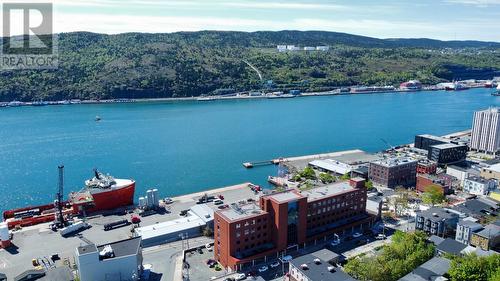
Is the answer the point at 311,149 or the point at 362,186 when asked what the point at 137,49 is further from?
the point at 362,186

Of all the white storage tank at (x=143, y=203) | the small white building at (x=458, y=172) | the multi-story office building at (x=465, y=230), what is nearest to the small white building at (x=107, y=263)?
the white storage tank at (x=143, y=203)

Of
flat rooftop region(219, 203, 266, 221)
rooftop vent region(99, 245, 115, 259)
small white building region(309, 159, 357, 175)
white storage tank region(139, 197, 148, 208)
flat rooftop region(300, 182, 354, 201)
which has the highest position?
flat rooftop region(300, 182, 354, 201)

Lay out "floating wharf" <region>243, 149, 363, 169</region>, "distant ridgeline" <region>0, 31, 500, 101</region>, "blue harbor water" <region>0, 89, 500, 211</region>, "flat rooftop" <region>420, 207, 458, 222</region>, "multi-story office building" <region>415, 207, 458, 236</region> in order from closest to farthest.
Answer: "multi-story office building" <region>415, 207, 458, 236</region> → "flat rooftop" <region>420, 207, 458, 222</region> → "blue harbor water" <region>0, 89, 500, 211</region> → "floating wharf" <region>243, 149, 363, 169</region> → "distant ridgeline" <region>0, 31, 500, 101</region>

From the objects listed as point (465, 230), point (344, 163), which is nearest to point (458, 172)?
point (344, 163)

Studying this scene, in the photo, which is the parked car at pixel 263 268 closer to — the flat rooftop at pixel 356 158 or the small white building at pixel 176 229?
the small white building at pixel 176 229

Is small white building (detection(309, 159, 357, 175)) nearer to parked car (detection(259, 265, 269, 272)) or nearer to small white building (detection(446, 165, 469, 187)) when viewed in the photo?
small white building (detection(446, 165, 469, 187))

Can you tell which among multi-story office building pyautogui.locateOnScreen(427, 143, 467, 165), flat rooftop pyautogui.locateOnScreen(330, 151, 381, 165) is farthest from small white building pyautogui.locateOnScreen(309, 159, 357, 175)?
multi-story office building pyautogui.locateOnScreen(427, 143, 467, 165)
